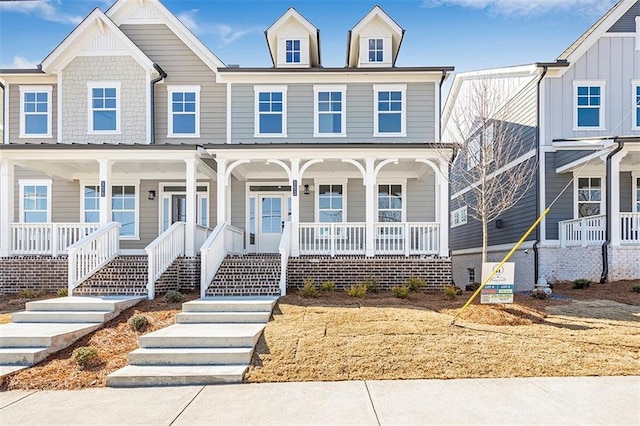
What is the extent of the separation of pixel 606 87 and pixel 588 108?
955mm

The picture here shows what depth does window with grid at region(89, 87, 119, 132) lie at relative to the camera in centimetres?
1495

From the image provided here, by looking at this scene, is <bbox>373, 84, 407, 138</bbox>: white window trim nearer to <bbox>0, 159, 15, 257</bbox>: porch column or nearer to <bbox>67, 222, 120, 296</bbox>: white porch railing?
<bbox>67, 222, 120, 296</bbox>: white porch railing

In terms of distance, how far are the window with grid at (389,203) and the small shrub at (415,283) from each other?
3774mm

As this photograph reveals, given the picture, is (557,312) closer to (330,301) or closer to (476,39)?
(330,301)

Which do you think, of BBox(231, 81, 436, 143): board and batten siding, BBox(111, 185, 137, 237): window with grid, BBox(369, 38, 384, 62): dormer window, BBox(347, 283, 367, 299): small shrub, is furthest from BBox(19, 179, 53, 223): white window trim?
BBox(369, 38, 384, 62): dormer window

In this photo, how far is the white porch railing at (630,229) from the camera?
521 inches

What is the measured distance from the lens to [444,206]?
12.7m

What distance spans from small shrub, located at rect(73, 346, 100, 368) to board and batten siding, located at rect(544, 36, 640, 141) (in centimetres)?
1487

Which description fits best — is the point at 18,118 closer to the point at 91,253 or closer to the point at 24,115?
the point at 24,115

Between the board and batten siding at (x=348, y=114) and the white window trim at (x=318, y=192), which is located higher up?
the board and batten siding at (x=348, y=114)

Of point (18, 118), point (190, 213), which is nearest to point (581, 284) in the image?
point (190, 213)

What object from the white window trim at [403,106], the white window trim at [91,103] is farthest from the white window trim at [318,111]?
the white window trim at [91,103]

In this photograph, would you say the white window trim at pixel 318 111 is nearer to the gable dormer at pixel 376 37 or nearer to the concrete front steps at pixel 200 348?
the gable dormer at pixel 376 37

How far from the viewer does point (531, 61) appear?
15711 millimetres
